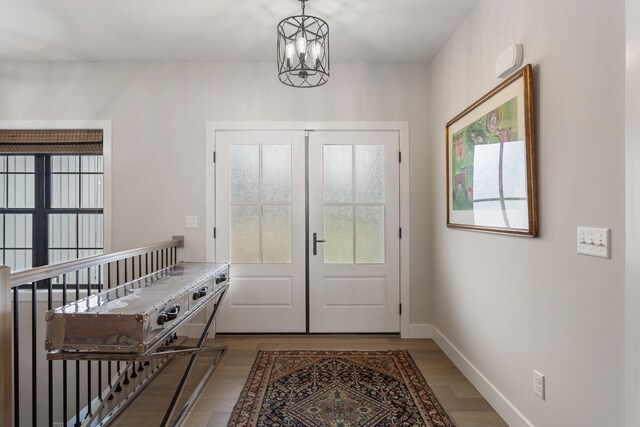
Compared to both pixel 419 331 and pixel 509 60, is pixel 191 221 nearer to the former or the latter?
pixel 419 331

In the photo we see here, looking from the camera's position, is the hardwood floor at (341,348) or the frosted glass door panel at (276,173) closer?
the hardwood floor at (341,348)

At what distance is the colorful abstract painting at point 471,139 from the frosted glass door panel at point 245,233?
1.79 meters

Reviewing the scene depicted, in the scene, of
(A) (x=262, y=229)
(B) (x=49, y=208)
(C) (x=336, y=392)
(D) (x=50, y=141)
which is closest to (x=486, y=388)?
(C) (x=336, y=392)

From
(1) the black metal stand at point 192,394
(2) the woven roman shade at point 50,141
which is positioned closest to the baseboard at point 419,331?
(1) the black metal stand at point 192,394

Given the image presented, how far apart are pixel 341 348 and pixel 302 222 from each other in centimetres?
118

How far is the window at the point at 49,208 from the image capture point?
3.56 m

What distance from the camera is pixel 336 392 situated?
244 centimetres

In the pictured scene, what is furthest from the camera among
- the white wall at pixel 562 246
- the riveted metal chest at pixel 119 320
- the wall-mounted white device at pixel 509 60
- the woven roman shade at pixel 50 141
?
the woven roman shade at pixel 50 141

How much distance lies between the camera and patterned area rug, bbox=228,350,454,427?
2.13 metres

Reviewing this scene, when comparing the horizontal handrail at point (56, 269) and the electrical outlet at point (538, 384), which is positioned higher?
the horizontal handrail at point (56, 269)

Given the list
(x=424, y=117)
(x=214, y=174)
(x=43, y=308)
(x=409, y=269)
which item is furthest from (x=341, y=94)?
(x=43, y=308)

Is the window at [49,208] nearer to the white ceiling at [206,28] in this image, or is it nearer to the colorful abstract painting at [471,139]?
the white ceiling at [206,28]

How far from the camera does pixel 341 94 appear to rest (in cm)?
349

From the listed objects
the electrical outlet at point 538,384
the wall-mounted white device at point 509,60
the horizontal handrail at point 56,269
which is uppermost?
the wall-mounted white device at point 509,60
